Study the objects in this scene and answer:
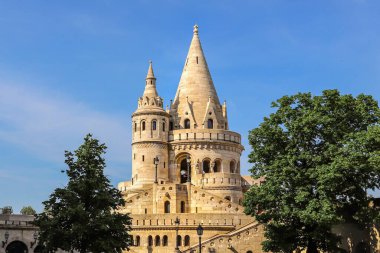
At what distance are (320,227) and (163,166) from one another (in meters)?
34.1

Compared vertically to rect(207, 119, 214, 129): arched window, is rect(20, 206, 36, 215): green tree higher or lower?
lower

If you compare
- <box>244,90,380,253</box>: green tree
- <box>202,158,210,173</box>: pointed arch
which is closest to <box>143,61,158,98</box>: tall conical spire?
<box>202,158,210,173</box>: pointed arch

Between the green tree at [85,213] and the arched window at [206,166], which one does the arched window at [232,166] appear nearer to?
the arched window at [206,166]

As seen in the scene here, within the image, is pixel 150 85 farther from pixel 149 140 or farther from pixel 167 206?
pixel 167 206

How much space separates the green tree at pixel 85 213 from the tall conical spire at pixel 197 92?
1394 inches

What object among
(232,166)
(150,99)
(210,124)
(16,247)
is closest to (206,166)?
(232,166)

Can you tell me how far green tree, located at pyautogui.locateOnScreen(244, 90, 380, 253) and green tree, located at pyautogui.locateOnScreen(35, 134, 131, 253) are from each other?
8.43m

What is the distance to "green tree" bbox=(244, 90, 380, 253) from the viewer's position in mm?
36625

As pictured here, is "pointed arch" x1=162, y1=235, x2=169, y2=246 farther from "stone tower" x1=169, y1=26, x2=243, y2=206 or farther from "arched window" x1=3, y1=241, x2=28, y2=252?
"arched window" x1=3, y1=241, x2=28, y2=252

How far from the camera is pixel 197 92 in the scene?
73688mm

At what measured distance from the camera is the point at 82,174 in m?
37.7

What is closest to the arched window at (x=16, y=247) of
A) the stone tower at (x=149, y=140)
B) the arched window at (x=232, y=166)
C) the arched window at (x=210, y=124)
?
the stone tower at (x=149, y=140)

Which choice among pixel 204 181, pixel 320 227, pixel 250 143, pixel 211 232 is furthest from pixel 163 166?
→ pixel 320 227

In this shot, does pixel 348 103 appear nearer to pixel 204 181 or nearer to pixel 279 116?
pixel 279 116
